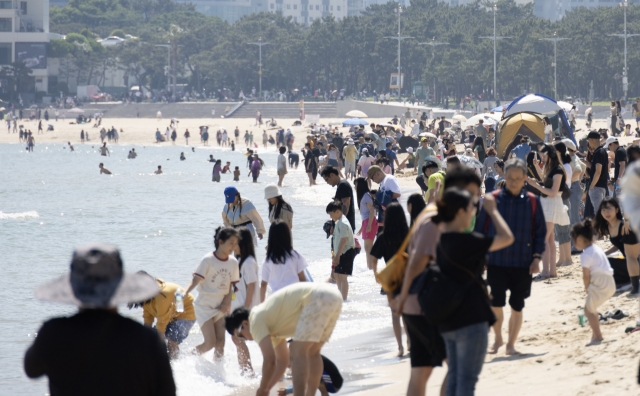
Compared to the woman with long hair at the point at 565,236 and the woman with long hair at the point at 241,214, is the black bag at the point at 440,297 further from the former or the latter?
the woman with long hair at the point at 565,236

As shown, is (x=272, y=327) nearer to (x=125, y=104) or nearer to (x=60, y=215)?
(x=60, y=215)

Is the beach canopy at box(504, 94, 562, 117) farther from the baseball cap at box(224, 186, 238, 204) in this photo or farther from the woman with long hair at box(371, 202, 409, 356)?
the woman with long hair at box(371, 202, 409, 356)

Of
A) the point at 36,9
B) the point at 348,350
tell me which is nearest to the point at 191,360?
the point at 348,350

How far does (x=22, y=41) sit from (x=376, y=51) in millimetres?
41304

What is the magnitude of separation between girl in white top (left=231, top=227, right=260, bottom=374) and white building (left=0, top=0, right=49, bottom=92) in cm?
10979

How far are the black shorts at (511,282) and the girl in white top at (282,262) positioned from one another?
130 centimetres

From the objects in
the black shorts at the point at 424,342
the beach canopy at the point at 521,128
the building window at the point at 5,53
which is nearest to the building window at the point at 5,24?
the building window at the point at 5,53

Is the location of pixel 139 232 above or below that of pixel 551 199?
below

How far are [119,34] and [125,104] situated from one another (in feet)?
118

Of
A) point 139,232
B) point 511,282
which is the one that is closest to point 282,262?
point 511,282

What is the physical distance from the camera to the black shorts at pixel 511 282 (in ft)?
22.3

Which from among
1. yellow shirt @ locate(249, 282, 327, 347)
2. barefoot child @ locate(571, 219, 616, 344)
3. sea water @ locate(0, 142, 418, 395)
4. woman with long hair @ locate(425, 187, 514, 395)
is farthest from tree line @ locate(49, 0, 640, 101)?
woman with long hair @ locate(425, 187, 514, 395)

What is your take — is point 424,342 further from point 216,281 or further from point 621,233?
point 621,233

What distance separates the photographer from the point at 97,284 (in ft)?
10.6
